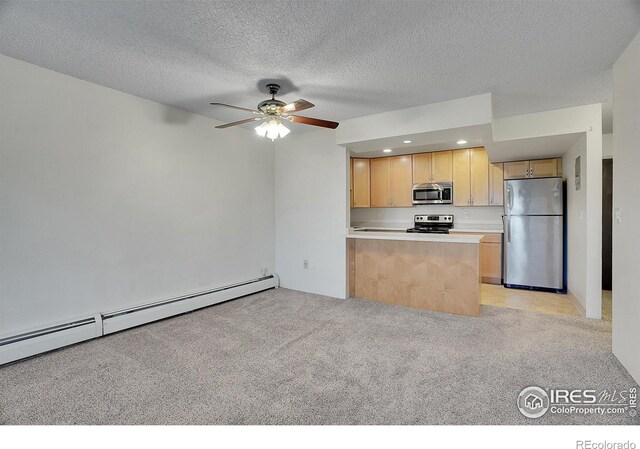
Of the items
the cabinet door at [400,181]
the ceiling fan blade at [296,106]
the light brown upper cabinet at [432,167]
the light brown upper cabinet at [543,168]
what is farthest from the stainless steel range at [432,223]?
the ceiling fan blade at [296,106]

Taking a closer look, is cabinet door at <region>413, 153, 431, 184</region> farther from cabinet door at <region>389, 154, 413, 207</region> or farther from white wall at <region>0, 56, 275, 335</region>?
white wall at <region>0, 56, 275, 335</region>

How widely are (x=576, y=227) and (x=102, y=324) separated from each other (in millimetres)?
5235

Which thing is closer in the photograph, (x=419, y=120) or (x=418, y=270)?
(x=419, y=120)

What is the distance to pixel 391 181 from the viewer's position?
588 cm

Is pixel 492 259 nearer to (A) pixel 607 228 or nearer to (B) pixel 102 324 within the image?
(A) pixel 607 228

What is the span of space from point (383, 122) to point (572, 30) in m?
1.89

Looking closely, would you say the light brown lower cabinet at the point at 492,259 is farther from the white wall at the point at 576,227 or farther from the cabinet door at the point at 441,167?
the cabinet door at the point at 441,167

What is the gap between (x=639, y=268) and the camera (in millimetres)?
2023

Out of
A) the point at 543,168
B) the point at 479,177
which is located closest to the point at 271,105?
the point at 479,177

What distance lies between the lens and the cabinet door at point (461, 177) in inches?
207

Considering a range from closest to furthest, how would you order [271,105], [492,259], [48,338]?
1. [48,338]
2. [271,105]
3. [492,259]

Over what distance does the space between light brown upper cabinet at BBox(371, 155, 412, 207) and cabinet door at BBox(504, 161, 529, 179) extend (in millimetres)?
1515

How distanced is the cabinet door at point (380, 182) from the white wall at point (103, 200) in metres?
2.74
